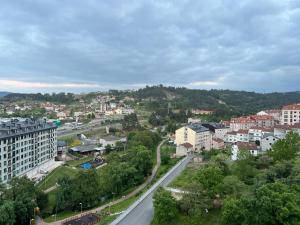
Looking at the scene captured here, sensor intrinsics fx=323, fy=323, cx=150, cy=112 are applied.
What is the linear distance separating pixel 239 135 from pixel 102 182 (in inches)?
1745

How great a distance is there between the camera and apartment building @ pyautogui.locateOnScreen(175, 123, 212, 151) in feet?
237

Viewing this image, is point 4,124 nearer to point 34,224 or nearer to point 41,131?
point 41,131

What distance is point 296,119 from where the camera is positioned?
272 feet

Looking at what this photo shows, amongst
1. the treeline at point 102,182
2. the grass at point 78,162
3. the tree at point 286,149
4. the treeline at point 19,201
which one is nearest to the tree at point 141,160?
the treeline at point 102,182

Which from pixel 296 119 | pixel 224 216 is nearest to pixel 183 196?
pixel 224 216

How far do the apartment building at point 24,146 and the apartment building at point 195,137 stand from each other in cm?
2784

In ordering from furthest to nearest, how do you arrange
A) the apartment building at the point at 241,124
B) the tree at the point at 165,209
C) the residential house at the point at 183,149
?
the apartment building at the point at 241,124 → the residential house at the point at 183,149 → the tree at the point at 165,209

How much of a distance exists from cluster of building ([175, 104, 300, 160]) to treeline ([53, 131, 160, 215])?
55.2ft

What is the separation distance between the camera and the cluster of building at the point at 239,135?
199 feet

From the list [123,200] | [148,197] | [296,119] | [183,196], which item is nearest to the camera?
[183,196]

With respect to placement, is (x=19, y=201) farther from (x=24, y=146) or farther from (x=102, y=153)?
(x=102, y=153)

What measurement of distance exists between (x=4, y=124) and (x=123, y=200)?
23466 millimetres

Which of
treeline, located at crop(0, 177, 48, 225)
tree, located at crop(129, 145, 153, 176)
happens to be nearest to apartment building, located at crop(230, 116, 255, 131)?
tree, located at crop(129, 145, 153, 176)

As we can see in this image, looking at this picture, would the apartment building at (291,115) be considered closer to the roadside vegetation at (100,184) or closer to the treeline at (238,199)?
the treeline at (238,199)
